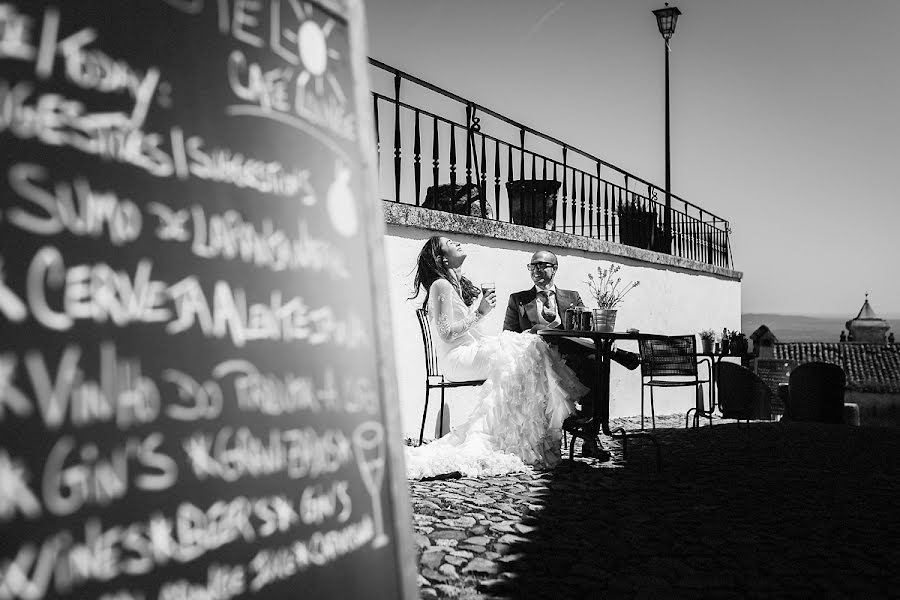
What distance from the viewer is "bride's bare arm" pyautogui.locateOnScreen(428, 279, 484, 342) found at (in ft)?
16.4

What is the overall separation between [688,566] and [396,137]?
4.43 meters

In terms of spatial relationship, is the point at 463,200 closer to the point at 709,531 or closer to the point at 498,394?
the point at 498,394

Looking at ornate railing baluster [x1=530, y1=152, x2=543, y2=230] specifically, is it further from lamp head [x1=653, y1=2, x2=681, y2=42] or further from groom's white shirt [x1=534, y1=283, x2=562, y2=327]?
lamp head [x1=653, y1=2, x2=681, y2=42]

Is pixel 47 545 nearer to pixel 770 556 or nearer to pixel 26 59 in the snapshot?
pixel 26 59

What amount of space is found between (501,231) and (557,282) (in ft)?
4.85

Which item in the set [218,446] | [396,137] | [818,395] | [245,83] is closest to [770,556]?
[218,446]

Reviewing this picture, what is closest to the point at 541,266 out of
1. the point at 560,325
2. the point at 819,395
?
the point at 560,325

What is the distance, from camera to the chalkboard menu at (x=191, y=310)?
100 centimetres

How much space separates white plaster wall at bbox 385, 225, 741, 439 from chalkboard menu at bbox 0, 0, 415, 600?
10.7ft

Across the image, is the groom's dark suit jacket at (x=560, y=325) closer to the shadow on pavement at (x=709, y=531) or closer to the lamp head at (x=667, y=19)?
the shadow on pavement at (x=709, y=531)

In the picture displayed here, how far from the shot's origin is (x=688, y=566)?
2.82 metres

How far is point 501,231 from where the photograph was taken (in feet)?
24.0

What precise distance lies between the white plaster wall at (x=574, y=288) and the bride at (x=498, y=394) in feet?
1.88

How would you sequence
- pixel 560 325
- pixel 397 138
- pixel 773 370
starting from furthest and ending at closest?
pixel 773 370 < pixel 397 138 < pixel 560 325
